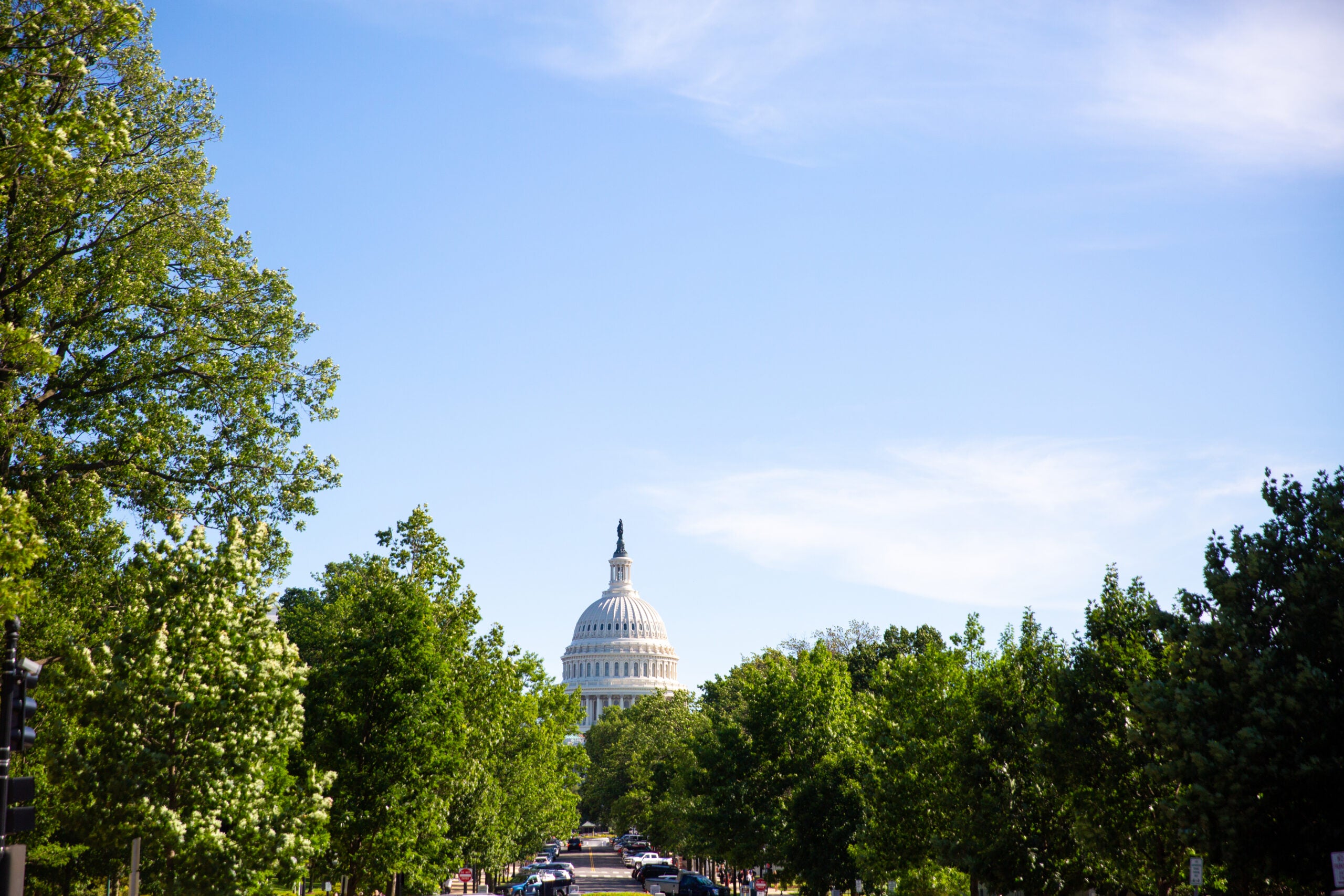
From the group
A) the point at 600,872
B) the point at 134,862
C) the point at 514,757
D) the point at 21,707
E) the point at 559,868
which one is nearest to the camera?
the point at 21,707

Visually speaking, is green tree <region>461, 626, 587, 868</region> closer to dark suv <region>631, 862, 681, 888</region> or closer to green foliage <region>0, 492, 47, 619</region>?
dark suv <region>631, 862, 681, 888</region>

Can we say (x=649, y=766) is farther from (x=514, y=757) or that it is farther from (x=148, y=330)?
(x=148, y=330)

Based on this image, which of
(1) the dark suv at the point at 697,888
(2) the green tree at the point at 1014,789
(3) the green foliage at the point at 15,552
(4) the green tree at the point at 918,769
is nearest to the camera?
(3) the green foliage at the point at 15,552

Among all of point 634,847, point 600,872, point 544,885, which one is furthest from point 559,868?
point 634,847

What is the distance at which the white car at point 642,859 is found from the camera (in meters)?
81.9

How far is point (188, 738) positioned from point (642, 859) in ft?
217

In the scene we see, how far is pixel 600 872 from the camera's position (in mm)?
88312

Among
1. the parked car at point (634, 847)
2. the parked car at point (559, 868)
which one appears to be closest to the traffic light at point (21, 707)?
the parked car at point (559, 868)

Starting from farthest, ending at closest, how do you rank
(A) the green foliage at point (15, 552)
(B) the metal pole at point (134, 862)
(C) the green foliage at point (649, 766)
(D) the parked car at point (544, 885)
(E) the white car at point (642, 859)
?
(E) the white car at point (642, 859)
(C) the green foliage at point (649, 766)
(D) the parked car at point (544, 885)
(B) the metal pole at point (134, 862)
(A) the green foliage at point (15, 552)

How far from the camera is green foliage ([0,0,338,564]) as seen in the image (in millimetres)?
25562

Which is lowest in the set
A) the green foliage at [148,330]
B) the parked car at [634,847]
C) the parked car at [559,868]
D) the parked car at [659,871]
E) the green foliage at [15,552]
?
the parked car at [634,847]

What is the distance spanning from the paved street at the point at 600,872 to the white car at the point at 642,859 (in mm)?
636

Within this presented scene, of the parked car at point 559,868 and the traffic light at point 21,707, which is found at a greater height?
the traffic light at point 21,707

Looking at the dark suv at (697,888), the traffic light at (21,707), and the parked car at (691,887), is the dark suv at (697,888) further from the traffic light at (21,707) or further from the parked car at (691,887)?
the traffic light at (21,707)
